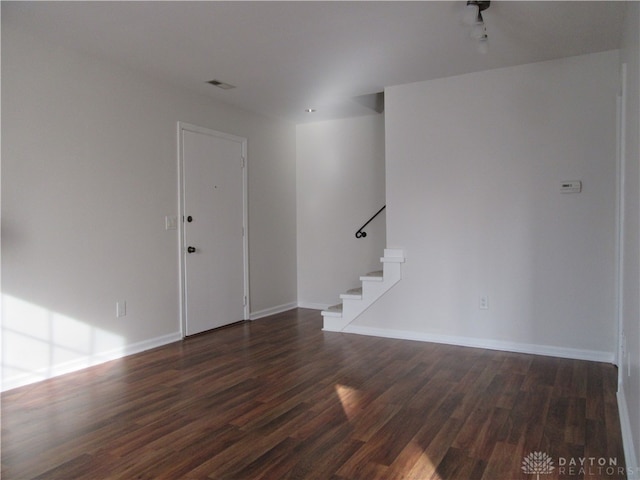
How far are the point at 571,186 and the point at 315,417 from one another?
2.92 metres

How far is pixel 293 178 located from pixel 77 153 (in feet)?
10.3

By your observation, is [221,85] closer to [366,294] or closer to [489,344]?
[366,294]

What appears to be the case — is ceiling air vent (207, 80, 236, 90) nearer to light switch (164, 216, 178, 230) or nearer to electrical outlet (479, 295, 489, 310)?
light switch (164, 216, 178, 230)

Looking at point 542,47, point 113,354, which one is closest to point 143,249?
point 113,354

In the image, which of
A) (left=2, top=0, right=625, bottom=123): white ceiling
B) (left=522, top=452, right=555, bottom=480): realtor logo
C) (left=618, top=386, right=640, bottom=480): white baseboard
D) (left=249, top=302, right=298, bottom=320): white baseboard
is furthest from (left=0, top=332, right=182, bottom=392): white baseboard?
(left=618, top=386, right=640, bottom=480): white baseboard

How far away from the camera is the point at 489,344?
4.20 metres

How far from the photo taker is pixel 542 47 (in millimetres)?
3639

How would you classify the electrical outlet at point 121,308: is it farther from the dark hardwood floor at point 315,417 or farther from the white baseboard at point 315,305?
the white baseboard at point 315,305

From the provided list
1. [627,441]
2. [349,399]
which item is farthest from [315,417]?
[627,441]

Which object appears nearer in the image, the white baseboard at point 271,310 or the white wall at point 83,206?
the white wall at point 83,206

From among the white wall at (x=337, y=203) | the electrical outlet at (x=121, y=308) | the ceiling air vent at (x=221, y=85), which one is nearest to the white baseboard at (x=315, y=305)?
the white wall at (x=337, y=203)

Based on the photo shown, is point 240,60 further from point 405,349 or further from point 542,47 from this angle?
point 405,349

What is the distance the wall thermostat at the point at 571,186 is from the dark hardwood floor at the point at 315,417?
145cm

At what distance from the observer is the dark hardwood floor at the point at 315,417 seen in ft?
7.04
